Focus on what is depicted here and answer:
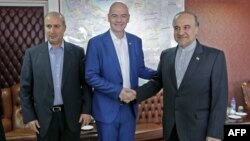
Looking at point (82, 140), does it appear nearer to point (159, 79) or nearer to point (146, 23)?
point (159, 79)

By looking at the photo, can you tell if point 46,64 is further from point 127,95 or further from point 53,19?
point 127,95

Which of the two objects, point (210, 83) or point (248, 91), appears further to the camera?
point (248, 91)

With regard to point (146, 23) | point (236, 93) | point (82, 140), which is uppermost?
point (146, 23)

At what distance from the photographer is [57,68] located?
9.36 feet

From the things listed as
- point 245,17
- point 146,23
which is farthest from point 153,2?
point 245,17

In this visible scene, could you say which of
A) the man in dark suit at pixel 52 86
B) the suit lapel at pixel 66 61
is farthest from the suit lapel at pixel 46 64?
the suit lapel at pixel 66 61

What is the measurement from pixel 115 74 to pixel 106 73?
0.24 feet

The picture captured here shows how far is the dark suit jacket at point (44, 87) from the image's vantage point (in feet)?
9.22

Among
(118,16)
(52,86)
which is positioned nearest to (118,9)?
(118,16)

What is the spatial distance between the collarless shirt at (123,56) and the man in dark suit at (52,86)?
344 millimetres

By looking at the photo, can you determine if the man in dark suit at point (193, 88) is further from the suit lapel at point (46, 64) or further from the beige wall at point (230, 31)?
the beige wall at point (230, 31)

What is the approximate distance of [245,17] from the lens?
19.0ft

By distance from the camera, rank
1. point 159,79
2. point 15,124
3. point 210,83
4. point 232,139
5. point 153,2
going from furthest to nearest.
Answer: point 153,2 < point 15,124 < point 232,139 < point 159,79 < point 210,83

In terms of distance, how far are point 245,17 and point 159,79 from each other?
3.40 m
